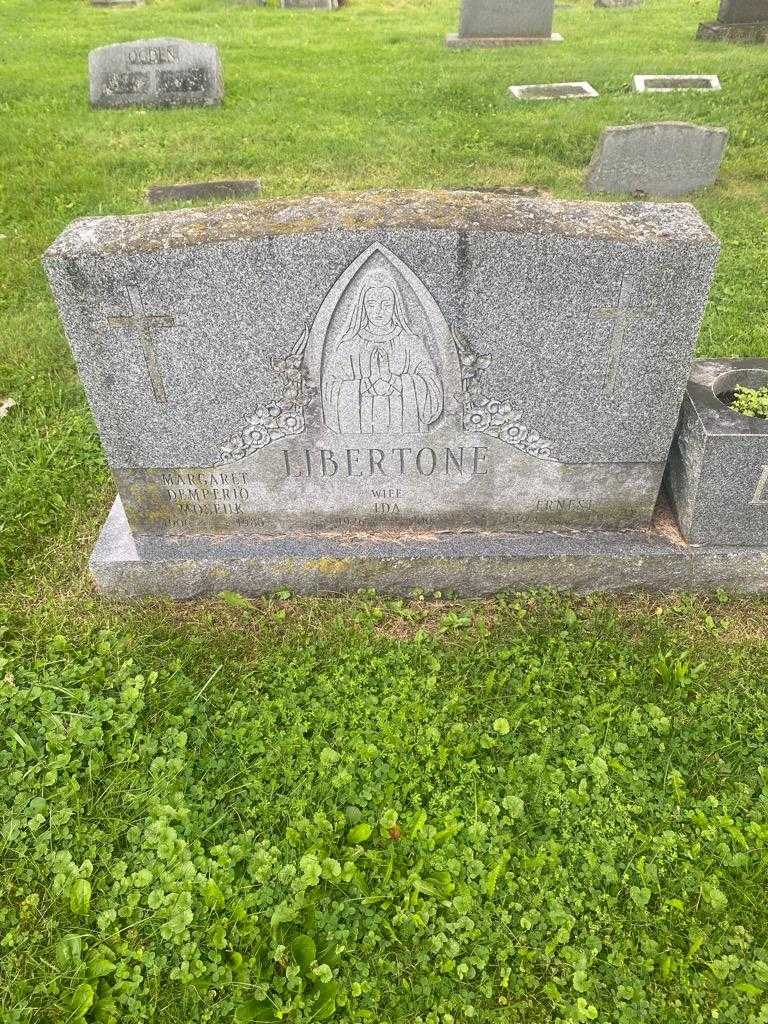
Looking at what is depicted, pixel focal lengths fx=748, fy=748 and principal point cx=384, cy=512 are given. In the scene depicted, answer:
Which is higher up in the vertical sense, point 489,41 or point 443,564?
point 489,41

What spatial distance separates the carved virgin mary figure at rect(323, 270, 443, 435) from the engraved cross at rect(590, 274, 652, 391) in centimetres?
67

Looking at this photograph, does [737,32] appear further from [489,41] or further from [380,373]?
[380,373]

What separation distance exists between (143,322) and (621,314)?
180cm

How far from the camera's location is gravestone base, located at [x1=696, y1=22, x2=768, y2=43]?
36.1 ft

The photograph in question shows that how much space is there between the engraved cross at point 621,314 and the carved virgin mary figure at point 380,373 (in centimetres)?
67

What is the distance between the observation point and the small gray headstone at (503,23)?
1113 centimetres

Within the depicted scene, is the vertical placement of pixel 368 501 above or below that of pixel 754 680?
above

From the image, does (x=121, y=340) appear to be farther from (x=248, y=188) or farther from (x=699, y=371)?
(x=248, y=188)

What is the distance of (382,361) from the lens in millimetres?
2889

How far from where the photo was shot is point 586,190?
7051 mm

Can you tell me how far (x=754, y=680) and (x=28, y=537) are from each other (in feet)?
11.2

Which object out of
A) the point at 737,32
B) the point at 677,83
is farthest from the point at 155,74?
the point at 737,32

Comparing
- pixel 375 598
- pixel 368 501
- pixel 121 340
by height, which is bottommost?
pixel 375 598

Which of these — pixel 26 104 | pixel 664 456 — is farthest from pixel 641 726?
pixel 26 104
